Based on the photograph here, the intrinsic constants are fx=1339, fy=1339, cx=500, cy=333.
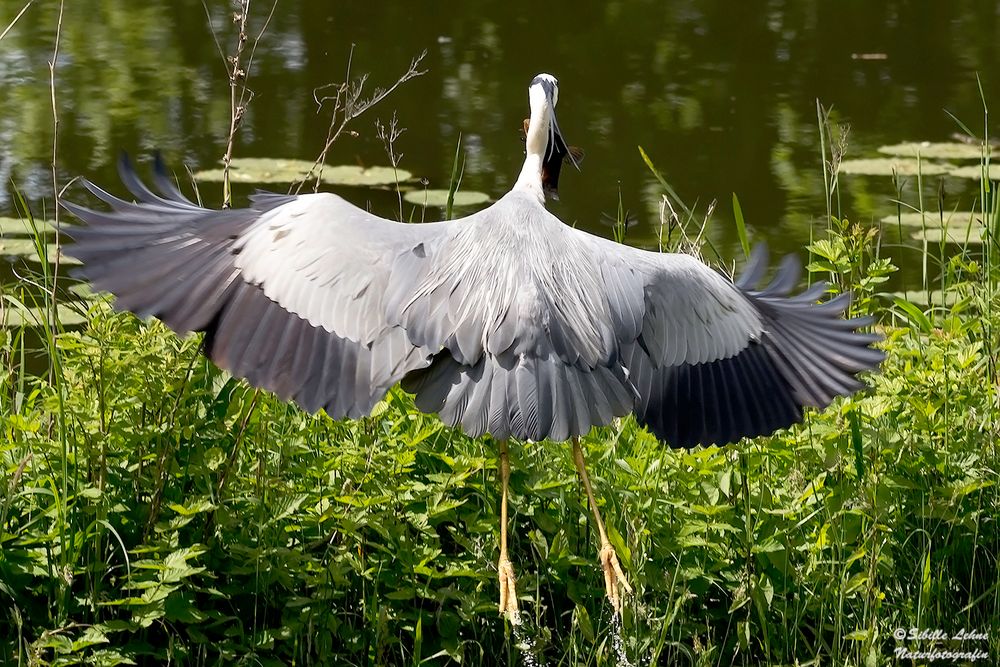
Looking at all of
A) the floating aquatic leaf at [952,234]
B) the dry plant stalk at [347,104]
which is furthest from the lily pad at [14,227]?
the floating aquatic leaf at [952,234]

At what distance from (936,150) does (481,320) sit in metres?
6.41

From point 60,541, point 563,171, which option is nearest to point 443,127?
point 563,171

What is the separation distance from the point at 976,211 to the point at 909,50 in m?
3.84

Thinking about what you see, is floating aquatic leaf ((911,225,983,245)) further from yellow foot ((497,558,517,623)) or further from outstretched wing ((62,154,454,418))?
yellow foot ((497,558,517,623))

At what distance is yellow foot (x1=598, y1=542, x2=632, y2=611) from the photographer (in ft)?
13.1

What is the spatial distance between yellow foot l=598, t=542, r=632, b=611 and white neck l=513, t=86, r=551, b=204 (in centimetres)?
146

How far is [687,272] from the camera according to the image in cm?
452

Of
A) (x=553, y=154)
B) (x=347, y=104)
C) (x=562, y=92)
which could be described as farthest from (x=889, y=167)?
(x=347, y=104)

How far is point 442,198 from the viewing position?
27.1ft

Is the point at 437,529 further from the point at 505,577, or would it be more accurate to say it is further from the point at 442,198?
the point at 442,198

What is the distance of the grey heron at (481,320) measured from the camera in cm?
400

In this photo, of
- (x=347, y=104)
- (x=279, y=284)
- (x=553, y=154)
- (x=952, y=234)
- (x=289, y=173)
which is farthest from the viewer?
(x=289, y=173)

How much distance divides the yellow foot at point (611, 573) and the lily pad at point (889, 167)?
226 inches

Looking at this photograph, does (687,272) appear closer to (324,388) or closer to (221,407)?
(324,388)
